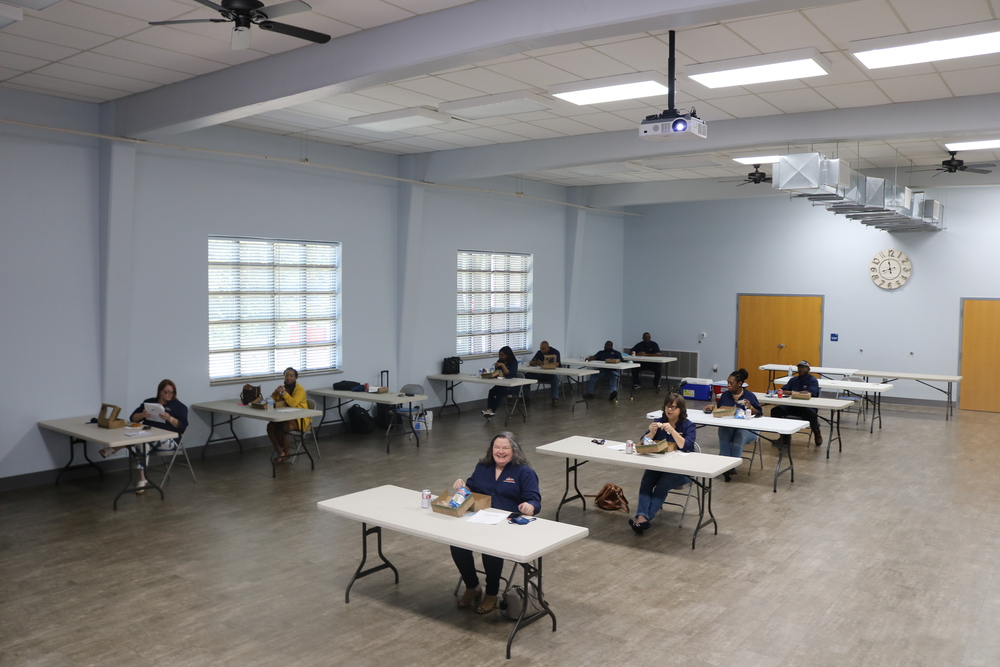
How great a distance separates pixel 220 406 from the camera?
881cm

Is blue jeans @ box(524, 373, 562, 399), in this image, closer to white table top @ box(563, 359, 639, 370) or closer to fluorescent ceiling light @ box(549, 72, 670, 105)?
white table top @ box(563, 359, 639, 370)

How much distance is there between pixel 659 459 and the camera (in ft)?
20.4

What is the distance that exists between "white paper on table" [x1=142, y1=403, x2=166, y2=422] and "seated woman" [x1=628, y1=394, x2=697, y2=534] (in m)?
4.85

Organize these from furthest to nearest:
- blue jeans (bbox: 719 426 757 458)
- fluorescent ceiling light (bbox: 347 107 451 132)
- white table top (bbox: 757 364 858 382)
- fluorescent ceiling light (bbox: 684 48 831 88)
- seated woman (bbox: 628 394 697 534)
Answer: white table top (bbox: 757 364 858 382) < blue jeans (bbox: 719 426 757 458) < fluorescent ceiling light (bbox: 347 107 451 132) < seated woman (bbox: 628 394 697 534) < fluorescent ceiling light (bbox: 684 48 831 88)

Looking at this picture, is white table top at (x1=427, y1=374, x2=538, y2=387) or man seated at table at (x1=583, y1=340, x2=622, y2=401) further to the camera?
man seated at table at (x1=583, y1=340, x2=622, y2=401)

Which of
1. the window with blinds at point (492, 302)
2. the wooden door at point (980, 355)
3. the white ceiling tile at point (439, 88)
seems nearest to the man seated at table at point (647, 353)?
Answer: the window with blinds at point (492, 302)

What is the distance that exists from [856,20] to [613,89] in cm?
215

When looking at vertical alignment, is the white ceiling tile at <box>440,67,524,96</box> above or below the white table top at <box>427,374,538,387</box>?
above

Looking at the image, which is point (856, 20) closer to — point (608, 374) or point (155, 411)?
point (155, 411)

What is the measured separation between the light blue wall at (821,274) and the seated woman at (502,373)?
16.8 feet

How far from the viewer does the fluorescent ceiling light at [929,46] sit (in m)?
5.06

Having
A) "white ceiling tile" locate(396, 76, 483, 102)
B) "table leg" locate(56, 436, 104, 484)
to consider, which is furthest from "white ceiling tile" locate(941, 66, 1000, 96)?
"table leg" locate(56, 436, 104, 484)

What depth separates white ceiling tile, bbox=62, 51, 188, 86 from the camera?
615cm

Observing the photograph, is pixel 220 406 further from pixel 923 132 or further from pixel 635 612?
pixel 923 132
